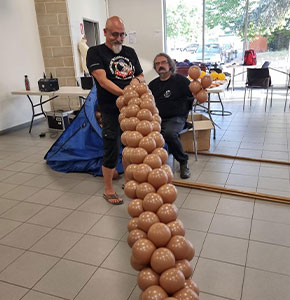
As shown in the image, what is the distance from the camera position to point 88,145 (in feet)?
10.3

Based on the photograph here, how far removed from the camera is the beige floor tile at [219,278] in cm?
146

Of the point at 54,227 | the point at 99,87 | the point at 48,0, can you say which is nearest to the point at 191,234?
the point at 54,227

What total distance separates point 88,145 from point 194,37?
19.6 ft

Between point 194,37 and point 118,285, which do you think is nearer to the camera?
point 118,285

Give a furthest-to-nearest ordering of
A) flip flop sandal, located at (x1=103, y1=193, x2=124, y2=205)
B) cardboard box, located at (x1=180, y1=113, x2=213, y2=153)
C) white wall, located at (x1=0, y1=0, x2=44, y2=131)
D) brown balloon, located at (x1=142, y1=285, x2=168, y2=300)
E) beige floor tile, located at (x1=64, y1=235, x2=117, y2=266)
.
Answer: white wall, located at (x1=0, y1=0, x2=44, y2=131)
cardboard box, located at (x1=180, y1=113, x2=213, y2=153)
flip flop sandal, located at (x1=103, y1=193, x2=124, y2=205)
beige floor tile, located at (x1=64, y1=235, x2=117, y2=266)
brown balloon, located at (x1=142, y1=285, x2=168, y2=300)

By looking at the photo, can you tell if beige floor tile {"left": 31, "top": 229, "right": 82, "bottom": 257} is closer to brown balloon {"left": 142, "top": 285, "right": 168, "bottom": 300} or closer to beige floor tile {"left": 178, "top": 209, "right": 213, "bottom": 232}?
beige floor tile {"left": 178, "top": 209, "right": 213, "bottom": 232}

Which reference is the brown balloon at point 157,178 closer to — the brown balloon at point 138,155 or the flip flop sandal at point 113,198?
the brown balloon at point 138,155

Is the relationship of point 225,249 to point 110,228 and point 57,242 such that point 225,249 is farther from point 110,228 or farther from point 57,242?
point 57,242

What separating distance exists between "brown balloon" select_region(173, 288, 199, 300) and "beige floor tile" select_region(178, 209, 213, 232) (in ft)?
3.08

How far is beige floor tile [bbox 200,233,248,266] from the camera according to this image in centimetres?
169

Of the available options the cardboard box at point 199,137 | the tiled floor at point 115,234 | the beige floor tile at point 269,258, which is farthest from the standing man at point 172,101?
the beige floor tile at point 269,258

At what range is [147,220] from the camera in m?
1.18

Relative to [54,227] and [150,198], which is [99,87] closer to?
[54,227]

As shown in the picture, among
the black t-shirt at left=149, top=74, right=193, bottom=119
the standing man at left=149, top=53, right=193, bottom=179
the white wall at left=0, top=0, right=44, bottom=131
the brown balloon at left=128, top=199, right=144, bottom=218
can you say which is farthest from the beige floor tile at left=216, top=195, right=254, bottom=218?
the white wall at left=0, top=0, right=44, bottom=131
